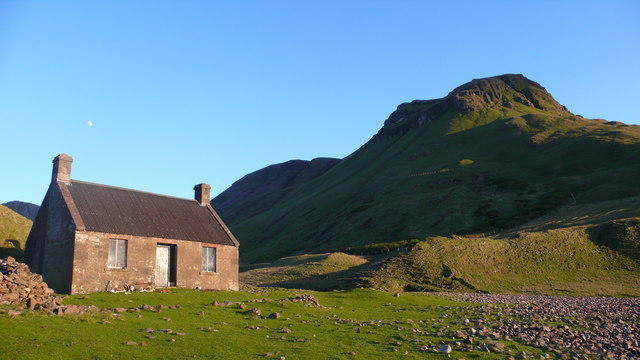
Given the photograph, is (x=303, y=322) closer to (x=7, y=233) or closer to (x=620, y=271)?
(x=7, y=233)

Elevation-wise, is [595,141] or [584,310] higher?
[595,141]

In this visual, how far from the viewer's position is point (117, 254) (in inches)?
1410

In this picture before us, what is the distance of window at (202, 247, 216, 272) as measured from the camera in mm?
41509

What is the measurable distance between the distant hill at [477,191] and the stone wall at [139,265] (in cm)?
5419

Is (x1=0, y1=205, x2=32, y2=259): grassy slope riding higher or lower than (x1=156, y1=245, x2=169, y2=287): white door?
higher

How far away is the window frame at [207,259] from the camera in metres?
41.4

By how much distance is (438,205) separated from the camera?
121500 mm

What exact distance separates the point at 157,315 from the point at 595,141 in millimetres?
150304

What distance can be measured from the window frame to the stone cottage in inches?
0.9

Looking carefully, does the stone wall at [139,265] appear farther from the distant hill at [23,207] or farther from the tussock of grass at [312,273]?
the distant hill at [23,207]

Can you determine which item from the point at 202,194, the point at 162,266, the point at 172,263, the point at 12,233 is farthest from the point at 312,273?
the point at 12,233

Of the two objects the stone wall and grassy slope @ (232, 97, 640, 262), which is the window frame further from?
grassy slope @ (232, 97, 640, 262)

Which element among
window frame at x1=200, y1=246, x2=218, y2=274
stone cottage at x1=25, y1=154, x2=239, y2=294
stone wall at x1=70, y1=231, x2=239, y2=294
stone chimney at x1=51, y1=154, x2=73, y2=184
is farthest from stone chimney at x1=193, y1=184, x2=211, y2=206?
stone chimney at x1=51, y1=154, x2=73, y2=184

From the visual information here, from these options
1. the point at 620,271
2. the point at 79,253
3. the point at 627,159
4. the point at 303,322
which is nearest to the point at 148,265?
the point at 79,253
